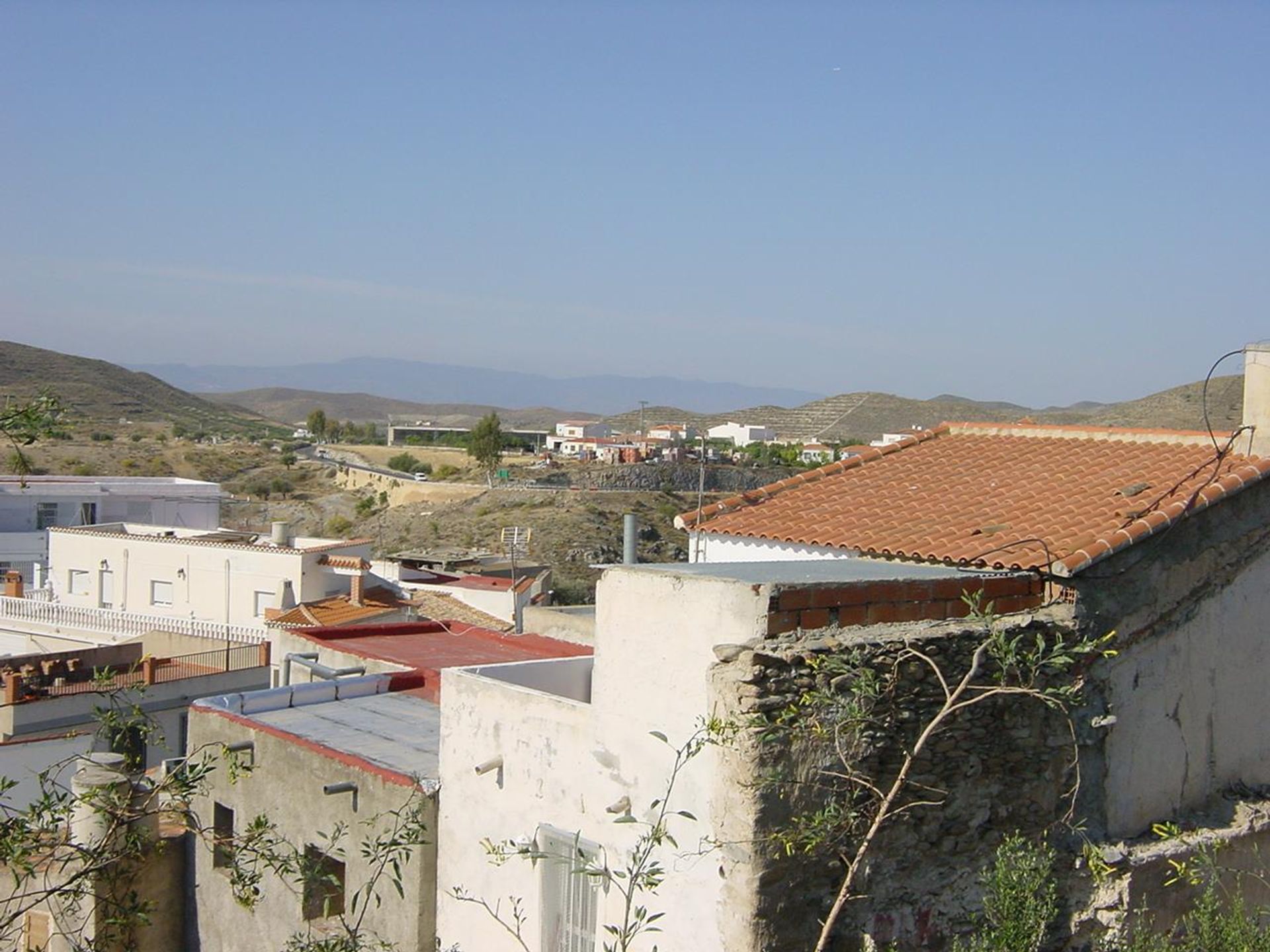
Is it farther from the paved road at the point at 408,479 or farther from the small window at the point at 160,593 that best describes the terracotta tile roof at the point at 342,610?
the paved road at the point at 408,479

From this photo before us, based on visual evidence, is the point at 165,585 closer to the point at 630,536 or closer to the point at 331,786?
the point at 630,536

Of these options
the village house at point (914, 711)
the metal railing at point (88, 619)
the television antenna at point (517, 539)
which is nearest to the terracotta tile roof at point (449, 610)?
the metal railing at point (88, 619)

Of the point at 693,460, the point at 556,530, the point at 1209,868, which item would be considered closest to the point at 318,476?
the point at 693,460

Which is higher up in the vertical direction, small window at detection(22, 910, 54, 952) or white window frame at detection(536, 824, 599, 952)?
white window frame at detection(536, 824, 599, 952)

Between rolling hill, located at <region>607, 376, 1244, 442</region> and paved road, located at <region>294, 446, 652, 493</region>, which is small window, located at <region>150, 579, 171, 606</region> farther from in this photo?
rolling hill, located at <region>607, 376, 1244, 442</region>

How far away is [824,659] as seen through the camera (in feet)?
21.2

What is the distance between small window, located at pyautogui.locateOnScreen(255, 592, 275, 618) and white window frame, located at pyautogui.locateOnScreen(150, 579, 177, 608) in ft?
10.3

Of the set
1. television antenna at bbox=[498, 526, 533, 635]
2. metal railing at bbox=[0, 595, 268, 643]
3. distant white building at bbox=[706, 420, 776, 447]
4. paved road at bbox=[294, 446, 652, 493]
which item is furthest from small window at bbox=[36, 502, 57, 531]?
distant white building at bbox=[706, 420, 776, 447]

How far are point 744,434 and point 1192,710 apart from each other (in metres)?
103

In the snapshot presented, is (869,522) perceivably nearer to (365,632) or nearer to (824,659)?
(824,659)

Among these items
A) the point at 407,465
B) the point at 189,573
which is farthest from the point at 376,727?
the point at 407,465

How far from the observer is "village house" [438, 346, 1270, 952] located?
21.4ft

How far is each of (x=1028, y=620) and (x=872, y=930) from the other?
215 centimetres

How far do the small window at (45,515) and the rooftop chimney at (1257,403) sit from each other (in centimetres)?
3640
